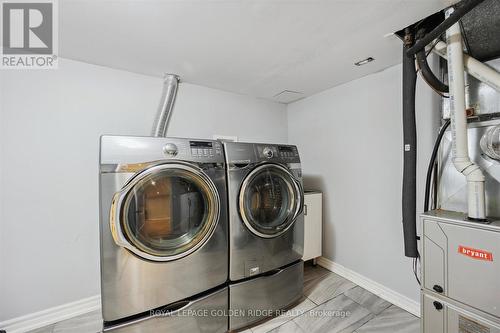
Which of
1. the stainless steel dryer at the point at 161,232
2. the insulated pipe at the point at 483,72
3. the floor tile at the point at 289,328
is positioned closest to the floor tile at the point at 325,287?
the floor tile at the point at 289,328

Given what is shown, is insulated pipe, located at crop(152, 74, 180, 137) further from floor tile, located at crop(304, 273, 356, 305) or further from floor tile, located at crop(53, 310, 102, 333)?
floor tile, located at crop(304, 273, 356, 305)

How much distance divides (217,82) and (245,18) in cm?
97

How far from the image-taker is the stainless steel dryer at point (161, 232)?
1.10m

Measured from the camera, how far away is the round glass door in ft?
4.84

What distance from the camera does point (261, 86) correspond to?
2.15 meters

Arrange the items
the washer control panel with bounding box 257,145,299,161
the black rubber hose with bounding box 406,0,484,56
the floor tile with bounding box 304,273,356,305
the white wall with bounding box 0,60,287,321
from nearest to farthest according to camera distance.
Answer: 1. the black rubber hose with bounding box 406,0,484,56
2. the white wall with bounding box 0,60,287,321
3. the washer control panel with bounding box 257,145,299,161
4. the floor tile with bounding box 304,273,356,305

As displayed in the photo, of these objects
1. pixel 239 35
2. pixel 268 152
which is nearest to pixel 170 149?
pixel 268 152

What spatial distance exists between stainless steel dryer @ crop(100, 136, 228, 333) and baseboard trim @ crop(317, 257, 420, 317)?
4.36 ft

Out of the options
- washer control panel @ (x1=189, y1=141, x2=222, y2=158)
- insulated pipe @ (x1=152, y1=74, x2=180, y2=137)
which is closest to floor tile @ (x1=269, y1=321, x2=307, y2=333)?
washer control panel @ (x1=189, y1=141, x2=222, y2=158)

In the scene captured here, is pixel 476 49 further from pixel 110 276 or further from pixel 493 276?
pixel 110 276

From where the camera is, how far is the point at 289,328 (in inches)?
58.3

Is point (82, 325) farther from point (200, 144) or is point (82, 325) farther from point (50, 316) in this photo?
point (200, 144)

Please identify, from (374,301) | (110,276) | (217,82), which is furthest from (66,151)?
(374,301)

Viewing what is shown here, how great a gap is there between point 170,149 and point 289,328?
59.2 inches
